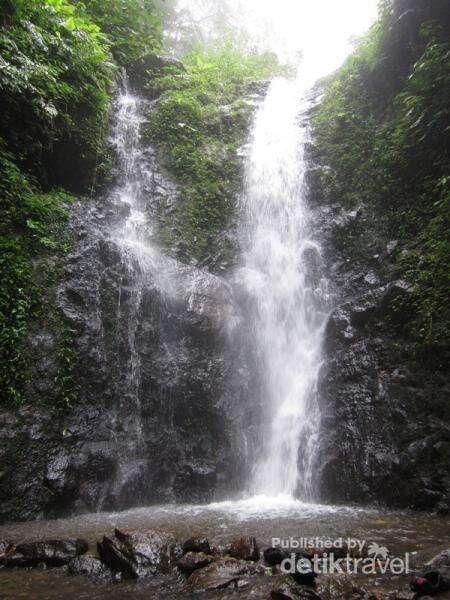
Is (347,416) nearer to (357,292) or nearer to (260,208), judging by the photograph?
(357,292)

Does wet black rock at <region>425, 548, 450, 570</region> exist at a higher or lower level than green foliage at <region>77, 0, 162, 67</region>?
lower

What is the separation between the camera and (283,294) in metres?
9.29

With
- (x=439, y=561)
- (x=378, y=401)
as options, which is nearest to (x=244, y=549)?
(x=439, y=561)

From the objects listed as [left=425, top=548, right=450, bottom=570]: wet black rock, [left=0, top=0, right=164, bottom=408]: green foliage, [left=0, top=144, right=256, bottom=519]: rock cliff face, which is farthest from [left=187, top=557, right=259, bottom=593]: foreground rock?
[left=0, top=0, right=164, bottom=408]: green foliage

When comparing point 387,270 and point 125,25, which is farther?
point 125,25

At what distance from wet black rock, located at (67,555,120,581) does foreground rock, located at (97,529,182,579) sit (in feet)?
0.17

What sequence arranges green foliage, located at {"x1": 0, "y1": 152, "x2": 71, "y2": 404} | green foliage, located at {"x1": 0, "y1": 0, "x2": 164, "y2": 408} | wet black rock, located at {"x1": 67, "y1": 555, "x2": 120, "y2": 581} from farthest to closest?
1. green foliage, located at {"x1": 0, "y1": 0, "x2": 164, "y2": 408}
2. green foliage, located at {"x1": 0, "y1": 152, "x2": 71, "y2": 404}
3. wet black rock, located at {"x1": 67, "y1": 555, "x2": 120, "y2": 581}

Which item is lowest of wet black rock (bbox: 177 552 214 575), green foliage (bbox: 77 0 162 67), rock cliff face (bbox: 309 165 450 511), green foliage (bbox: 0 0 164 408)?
wet black rock (bbox: 177 552 214 575)

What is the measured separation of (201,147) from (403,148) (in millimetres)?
5867

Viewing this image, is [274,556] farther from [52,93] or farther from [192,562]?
[52,93]

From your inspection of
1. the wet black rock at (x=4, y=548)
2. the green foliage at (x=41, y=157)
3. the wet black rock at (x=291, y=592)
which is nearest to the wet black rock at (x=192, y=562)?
the wet black rock at (x=291, y=592)

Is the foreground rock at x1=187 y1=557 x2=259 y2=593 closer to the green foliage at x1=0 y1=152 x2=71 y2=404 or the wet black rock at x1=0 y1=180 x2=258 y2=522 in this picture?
the wet black rock at x1=0 y1=180 x2=258 y2=522

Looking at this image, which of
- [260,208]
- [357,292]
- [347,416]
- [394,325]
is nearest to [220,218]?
[260,208]

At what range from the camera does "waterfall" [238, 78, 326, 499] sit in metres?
7.07
